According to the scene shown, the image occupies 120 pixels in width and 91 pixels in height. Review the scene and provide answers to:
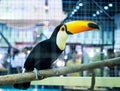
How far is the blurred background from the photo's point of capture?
2.28 metres

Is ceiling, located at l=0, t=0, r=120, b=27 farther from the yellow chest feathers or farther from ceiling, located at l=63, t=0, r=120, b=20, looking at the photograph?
the yellow chest feathers

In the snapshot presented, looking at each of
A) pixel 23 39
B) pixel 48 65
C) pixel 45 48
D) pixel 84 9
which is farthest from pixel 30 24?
pixel 48 65

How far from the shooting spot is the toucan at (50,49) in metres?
1.48

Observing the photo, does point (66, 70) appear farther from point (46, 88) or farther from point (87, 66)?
point (46, 88)

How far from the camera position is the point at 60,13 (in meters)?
2.32

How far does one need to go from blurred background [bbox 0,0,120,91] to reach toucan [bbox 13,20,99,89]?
20.4 inches

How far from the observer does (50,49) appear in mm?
1643

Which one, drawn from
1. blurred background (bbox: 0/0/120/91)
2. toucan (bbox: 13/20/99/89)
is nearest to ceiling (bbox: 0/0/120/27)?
blurred background (bbox: 0/0/120/91)

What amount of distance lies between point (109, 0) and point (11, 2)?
650 mm

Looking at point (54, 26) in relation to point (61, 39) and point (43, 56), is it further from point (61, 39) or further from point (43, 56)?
point (43, 56)

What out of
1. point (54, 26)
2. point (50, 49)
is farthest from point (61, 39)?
point (54, 26)

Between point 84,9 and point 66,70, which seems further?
A: point 84,9

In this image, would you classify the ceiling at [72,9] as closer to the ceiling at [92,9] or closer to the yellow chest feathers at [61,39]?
the ceiling at [92,9]

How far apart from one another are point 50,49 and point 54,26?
652mm
